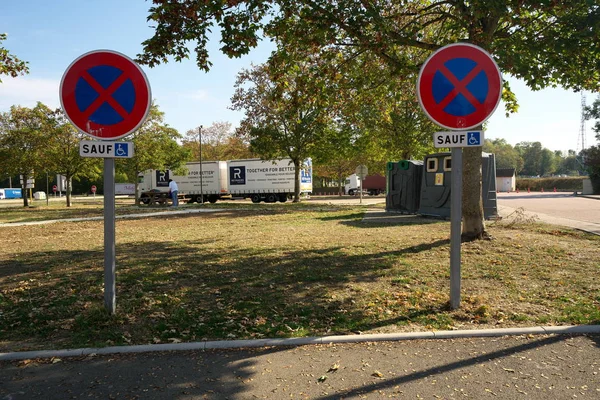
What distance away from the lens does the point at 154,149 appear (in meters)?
31.5

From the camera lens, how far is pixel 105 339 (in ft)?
12.7

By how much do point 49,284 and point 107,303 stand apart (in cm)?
188

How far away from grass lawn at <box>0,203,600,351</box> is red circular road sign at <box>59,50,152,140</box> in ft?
6.00

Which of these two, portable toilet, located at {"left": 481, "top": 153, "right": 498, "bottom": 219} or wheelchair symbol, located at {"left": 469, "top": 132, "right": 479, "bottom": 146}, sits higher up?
wheelchair symbol, located at {"left": 469, "top": 132, "right": 479, "bottom": 146}

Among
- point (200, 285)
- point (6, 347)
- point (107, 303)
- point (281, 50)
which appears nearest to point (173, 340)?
point (107, 303)

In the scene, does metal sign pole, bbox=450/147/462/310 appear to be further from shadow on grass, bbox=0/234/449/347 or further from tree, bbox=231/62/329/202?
tree, bbox=231/62/329/202

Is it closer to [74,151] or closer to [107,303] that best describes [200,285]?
[107,303]

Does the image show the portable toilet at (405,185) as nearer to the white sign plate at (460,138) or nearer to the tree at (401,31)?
the tree at (401,31)

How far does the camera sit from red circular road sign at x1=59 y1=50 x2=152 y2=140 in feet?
13.3

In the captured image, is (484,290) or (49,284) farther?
(49,284)

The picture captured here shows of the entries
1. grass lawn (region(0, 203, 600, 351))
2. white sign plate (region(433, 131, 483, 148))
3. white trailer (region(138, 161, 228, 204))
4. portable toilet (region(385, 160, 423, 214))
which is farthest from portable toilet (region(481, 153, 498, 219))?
white trailer (region(138, 161, 228, 204))

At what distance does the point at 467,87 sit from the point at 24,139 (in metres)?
31.1

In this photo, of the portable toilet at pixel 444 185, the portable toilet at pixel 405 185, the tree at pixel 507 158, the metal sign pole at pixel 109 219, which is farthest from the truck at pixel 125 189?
the tree at pixel 507 158

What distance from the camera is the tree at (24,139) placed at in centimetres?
2825
